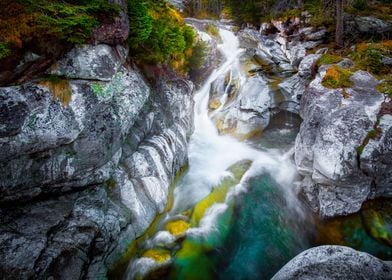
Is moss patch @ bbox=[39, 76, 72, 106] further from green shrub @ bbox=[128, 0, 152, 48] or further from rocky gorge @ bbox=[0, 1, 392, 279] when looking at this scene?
green shrub @ bbox=[128, 0, 152, 48]

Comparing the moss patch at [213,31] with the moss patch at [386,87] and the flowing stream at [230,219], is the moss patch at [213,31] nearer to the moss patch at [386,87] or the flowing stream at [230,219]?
the flowing stream at [230,219]

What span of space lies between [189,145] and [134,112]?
6232 millimetres

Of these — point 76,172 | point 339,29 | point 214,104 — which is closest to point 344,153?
point 76,172

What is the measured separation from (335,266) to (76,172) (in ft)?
23.4

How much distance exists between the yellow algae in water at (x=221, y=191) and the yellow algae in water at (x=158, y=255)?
1593 mm

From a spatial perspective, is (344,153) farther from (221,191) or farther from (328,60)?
(328,60)

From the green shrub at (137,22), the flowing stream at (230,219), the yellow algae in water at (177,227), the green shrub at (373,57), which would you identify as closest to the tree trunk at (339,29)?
the green shrub at (373,57)

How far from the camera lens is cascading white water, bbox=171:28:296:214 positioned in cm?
1080

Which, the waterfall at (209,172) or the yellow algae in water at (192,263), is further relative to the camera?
the waterfall at (209,172)

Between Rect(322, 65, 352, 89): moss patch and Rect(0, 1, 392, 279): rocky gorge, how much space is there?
0.52ft

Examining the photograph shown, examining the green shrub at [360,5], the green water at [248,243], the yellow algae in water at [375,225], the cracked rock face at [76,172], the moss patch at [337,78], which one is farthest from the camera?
the green shrub at [360,5]

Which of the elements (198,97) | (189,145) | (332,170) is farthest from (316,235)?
(198,97)

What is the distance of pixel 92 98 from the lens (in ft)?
22.2

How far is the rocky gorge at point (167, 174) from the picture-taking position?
5.84 metres
